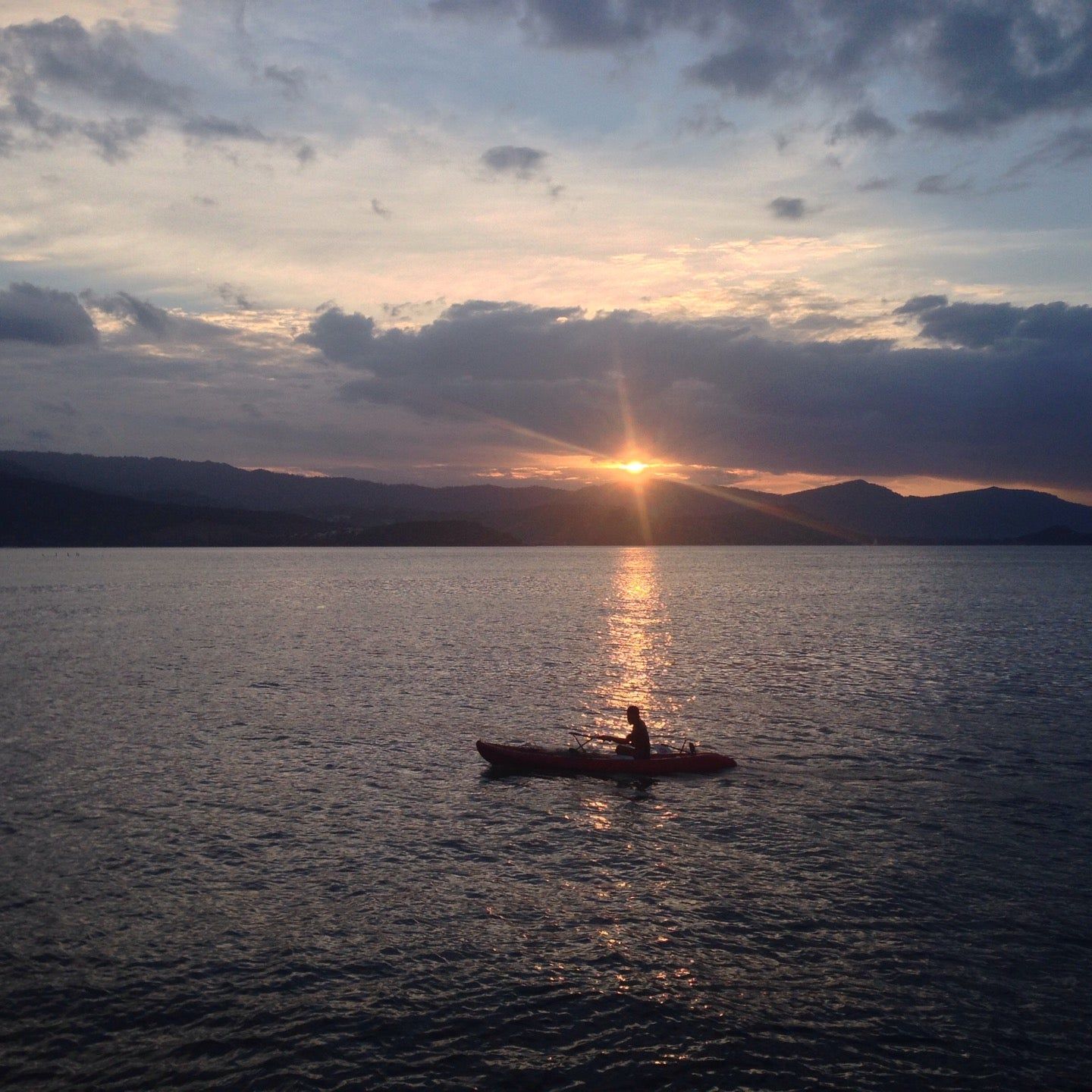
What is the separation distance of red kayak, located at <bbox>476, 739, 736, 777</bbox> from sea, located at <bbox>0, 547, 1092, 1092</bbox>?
84 cm

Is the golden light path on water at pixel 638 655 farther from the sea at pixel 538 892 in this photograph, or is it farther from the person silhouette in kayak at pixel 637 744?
the person silhouette in kayak at pixel 637 744

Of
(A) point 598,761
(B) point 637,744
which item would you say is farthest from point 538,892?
(B) point 637,744

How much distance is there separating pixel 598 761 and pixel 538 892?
13263 mm

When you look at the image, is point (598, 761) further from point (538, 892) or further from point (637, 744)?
point (538, 892)

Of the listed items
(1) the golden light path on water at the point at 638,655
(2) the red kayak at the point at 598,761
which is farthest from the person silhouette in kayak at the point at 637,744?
(1) the golden light path on water at the point at 638,655

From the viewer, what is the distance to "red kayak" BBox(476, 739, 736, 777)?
37.9 metres

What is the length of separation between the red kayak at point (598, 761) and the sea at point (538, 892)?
0.84m

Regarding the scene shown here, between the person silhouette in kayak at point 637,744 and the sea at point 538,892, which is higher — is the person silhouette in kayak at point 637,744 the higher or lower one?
the higher one

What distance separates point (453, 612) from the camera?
118 m

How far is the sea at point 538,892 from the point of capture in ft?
58.1

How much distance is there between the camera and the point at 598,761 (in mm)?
38156

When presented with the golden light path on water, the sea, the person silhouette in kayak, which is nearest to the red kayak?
the person silhouette in kayak

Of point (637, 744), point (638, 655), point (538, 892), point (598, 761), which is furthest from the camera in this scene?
point (638, 655)

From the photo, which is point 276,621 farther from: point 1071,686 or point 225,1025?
point 225,1025
